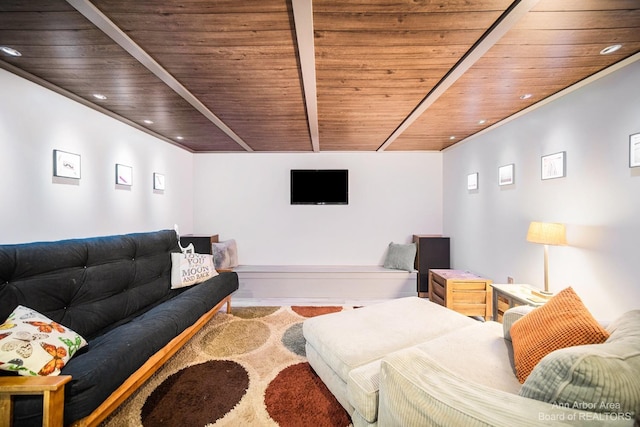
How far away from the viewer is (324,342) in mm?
1733

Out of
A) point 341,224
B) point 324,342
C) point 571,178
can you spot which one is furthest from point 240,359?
point 571,178

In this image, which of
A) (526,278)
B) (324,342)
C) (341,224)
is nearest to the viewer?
(324,342)

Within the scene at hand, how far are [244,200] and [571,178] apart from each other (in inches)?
170

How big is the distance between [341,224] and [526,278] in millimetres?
2663

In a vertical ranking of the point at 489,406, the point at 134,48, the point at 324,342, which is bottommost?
the point at 324,342

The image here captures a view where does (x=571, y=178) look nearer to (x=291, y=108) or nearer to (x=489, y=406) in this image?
(x=489, y=406)

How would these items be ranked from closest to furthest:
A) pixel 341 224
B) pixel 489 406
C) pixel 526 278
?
pixel 489 406 < pixel 526 278 < pixel 341 224

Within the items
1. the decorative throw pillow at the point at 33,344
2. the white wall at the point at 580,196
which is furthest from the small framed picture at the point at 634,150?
the decorative throw pillow at the point at 33,344

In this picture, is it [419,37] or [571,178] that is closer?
[419,37]

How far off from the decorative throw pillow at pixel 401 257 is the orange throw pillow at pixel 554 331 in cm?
261

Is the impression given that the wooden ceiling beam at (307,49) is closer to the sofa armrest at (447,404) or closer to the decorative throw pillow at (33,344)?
the sofa armrest at (447,404)

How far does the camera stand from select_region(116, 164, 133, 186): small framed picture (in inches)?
112

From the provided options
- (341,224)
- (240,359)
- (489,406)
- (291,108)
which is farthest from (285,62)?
(341,224)

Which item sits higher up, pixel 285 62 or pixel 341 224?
pixel 285 62
